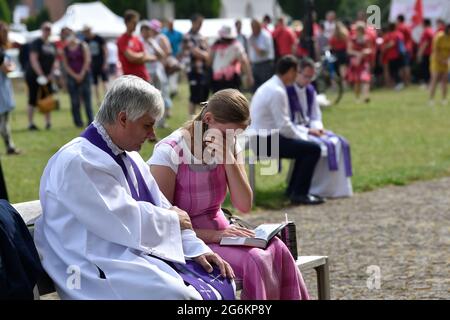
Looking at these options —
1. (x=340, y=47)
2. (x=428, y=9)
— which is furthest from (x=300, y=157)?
(x=428, y=9)

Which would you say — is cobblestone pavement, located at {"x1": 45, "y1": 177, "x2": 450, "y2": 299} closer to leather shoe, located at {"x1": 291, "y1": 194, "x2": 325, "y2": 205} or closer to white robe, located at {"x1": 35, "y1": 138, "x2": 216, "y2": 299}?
leather shoe, located at {"x1": 291, "y1": 194, "x2": 325, "y2": 205}

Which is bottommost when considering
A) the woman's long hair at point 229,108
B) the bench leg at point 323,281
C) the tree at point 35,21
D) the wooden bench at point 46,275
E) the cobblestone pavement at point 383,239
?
the tree at point 35,21

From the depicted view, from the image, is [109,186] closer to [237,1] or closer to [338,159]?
[338,159]

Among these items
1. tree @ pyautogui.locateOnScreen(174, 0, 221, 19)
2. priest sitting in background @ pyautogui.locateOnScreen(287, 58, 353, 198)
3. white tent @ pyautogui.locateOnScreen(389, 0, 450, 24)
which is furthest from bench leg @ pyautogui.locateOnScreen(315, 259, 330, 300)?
tree @ pyautogui.locateOnScreen(174, 0, 221, 19)

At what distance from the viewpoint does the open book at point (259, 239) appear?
4801mm

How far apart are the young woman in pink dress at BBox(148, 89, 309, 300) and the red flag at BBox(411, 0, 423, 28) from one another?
25.2 m

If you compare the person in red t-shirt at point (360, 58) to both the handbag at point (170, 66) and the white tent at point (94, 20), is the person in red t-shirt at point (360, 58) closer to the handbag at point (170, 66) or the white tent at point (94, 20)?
the handbag at point (170, 66)

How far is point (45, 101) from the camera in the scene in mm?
17828

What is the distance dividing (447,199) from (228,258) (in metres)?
5.75

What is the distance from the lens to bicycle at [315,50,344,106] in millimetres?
21578

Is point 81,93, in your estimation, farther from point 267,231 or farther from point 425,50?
point 267,231

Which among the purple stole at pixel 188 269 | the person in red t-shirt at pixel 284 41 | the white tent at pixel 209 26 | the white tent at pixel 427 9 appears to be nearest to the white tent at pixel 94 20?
the white tent at pixel 209 26

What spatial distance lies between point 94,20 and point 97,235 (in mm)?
33822

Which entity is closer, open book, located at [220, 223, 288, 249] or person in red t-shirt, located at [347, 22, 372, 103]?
open book, located at [220, 223, 288, 249]
